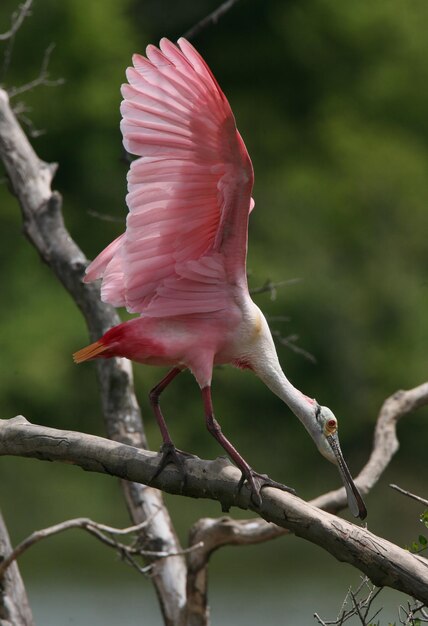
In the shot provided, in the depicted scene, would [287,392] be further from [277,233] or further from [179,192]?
[277,233]

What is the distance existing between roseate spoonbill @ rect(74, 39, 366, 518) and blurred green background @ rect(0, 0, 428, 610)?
14.6 ft

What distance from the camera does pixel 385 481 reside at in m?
9.12

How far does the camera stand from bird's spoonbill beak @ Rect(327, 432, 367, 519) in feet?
10.8

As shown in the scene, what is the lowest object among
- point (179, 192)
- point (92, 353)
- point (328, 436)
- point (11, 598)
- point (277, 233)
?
point (277, 233)

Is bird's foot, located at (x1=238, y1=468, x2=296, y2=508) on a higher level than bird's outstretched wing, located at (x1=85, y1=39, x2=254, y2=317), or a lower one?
lower

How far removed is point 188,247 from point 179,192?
0.50 ft

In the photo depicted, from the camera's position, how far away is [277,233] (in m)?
9.71

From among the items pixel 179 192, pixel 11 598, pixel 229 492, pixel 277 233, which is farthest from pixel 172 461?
pixel 277 233

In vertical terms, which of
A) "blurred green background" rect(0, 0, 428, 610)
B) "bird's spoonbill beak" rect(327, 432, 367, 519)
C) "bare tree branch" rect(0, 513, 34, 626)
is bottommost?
"blurred green background" rect(0, 0, 428, 610)

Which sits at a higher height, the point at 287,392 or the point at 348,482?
the point at 287,392

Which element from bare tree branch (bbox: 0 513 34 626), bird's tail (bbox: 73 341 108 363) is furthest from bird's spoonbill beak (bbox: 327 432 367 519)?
bare tree branch (bbox: 0 513 34 626)

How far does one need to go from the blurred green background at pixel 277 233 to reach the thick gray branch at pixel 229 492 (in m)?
4.70

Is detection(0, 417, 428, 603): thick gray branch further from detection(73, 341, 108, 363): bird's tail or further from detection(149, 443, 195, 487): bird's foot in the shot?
detection(73, 341, 108, 363): bird's tail

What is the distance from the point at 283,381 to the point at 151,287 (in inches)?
15.6
